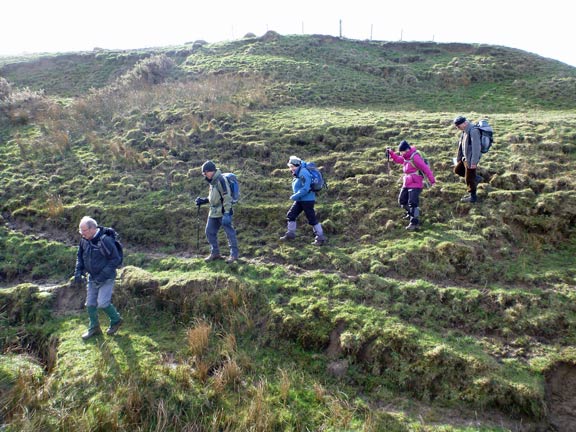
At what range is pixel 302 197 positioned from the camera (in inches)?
414

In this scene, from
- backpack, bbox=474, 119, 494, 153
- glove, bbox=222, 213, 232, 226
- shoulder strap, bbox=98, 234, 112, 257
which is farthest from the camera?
backpack, bbox=474, 119, 494, 153

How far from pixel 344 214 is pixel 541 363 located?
646cm

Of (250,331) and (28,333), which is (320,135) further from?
(28,333)

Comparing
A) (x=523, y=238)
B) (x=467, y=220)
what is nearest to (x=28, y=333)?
(x=467, y=220)

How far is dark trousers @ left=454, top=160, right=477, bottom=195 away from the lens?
441 inches

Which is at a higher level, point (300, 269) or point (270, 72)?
point (270, 72)


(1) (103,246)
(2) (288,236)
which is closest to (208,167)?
(1) (103,246)

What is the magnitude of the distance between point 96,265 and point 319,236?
5.74 metres

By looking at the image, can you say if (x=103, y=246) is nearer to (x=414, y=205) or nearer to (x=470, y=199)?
(x=414, y=205)

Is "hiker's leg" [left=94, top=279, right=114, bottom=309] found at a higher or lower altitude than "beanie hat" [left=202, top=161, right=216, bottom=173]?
lower

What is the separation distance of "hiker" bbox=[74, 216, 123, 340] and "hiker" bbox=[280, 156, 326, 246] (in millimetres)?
4661

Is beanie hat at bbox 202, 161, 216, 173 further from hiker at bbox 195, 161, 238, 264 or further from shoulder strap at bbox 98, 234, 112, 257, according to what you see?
shoulder strap at bbox 98, 234, 112, 257

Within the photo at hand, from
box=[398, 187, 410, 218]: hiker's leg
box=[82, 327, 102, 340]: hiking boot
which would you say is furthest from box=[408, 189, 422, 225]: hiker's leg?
box=[82, 327, 102, 340]: hiking boot

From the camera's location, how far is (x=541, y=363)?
7223 millimetres
